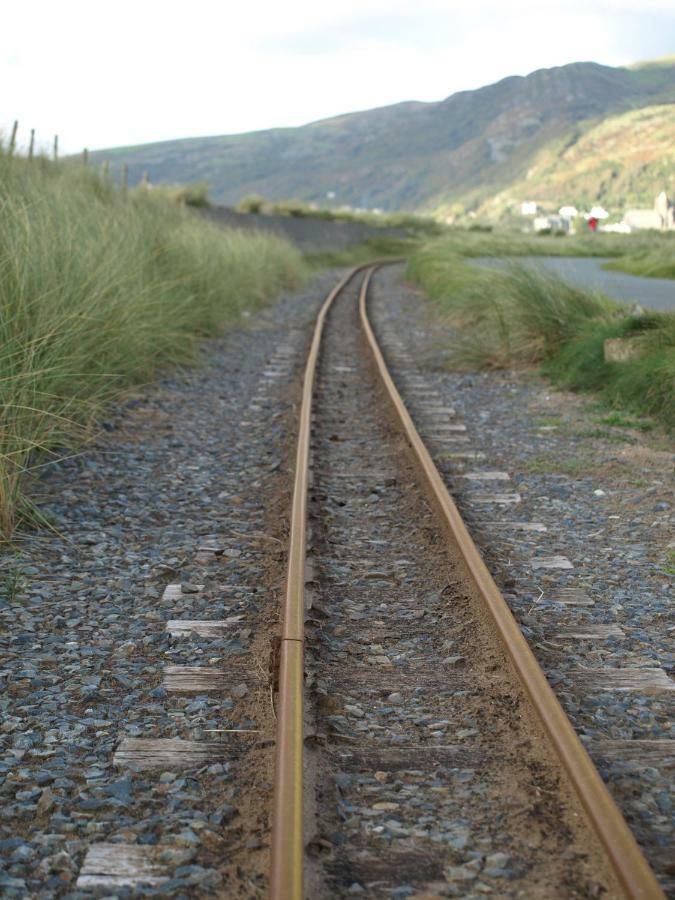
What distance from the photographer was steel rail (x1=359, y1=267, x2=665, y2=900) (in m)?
2.62

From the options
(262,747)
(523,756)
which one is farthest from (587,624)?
(262,747)

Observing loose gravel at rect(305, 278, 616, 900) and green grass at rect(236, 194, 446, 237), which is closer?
loose gravel at rect(305, 278, 616, 900)

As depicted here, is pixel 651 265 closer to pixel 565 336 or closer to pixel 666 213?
pixel 565 336

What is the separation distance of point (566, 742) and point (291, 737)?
0.81 metres

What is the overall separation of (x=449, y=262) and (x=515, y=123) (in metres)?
183

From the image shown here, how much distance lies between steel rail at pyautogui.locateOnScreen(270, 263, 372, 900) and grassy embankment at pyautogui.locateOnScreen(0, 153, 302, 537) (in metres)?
1.52

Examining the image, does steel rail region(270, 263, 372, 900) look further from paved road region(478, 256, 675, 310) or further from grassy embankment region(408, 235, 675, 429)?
paved road region(478, 256, 675, 310)

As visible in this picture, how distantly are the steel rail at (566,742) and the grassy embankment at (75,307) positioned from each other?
86.4 inches

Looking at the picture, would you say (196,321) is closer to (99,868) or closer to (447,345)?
(447,345)

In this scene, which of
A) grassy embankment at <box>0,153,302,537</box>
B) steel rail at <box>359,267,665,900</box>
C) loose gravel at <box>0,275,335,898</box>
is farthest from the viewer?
grassy embankment at <box>0,153,302,537</box>

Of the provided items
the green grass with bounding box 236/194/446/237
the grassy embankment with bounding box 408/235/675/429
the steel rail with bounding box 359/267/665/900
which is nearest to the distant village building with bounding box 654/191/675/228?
the green grass with bounding box 236/194/446/237

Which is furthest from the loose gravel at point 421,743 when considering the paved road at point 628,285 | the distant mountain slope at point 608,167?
the distant mountain slope at point 608,167

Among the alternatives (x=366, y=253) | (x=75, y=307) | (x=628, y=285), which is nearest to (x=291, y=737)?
(x=75, y=307)

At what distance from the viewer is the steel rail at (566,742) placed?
8.59ft
